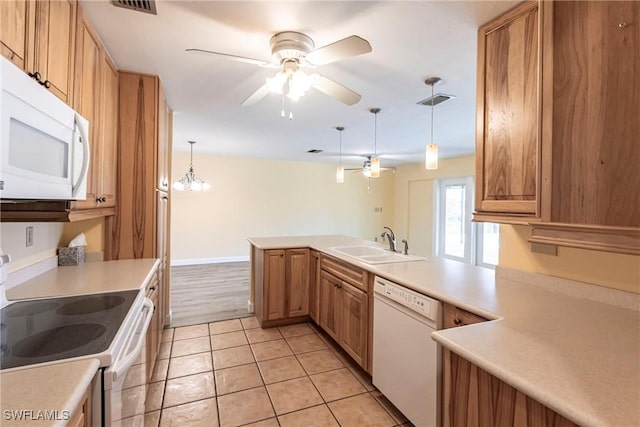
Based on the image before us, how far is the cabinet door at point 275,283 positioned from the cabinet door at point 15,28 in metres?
2.34

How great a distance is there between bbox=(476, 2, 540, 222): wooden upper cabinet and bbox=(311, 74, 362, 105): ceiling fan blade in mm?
758

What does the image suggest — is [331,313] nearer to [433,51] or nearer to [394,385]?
[394,385]

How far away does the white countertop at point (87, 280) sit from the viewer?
154cm

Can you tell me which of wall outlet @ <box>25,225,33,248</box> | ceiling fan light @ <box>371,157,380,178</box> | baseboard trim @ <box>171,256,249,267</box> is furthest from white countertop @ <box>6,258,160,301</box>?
baseboard trim @ <box>171,256,249,267</box>

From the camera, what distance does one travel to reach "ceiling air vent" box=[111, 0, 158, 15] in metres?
1.47

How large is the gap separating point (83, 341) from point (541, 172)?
188cm

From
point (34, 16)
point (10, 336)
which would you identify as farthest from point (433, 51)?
point (10, 336)

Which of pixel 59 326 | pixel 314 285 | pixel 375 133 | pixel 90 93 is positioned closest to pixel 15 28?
pixel 90 93

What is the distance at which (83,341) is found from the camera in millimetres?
1058

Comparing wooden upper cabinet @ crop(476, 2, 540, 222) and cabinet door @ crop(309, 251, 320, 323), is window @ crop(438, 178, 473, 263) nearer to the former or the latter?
cabinet door @ crop(309, 251, 320, 323)

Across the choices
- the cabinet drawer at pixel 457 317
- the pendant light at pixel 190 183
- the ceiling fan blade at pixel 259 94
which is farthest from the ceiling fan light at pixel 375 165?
the pendant light at pixel 190 183

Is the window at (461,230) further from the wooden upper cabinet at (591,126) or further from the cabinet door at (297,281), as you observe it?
the wooden upper cabinet at (591,126)

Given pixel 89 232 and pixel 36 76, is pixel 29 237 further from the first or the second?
pixel 36 76

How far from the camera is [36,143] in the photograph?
39.8 inches
